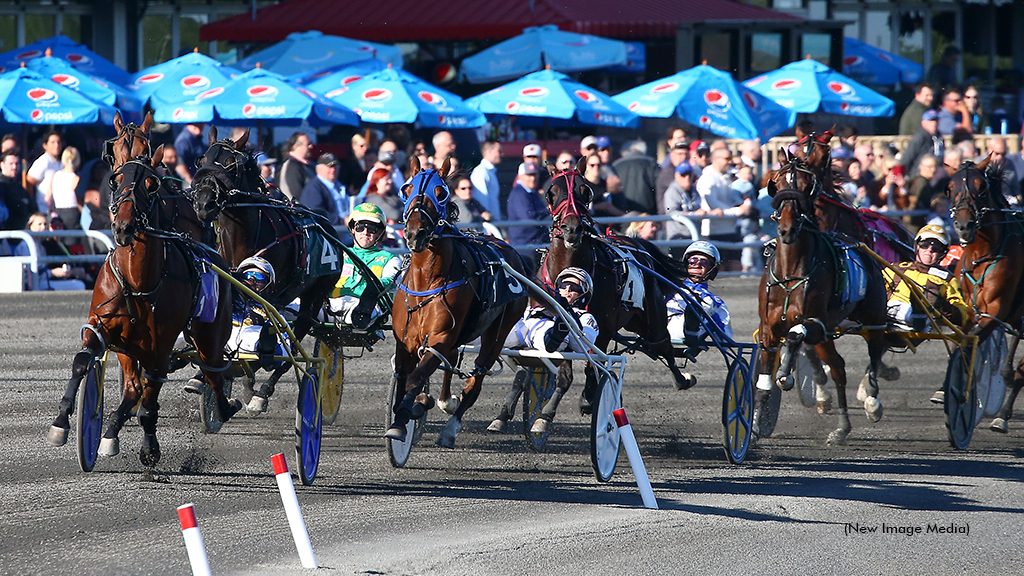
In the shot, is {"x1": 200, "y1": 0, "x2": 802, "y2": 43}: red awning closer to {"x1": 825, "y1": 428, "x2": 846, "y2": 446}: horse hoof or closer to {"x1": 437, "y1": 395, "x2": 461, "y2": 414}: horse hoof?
{"x1": 825, "y1": 428, "x2": 846, "y2": 446}: horse hoof

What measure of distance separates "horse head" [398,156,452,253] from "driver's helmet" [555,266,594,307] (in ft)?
3.40

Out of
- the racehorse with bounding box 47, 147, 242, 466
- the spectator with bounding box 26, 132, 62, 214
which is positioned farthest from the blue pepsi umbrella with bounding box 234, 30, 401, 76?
the racehorse with bounding box 47, 147, 242, 466

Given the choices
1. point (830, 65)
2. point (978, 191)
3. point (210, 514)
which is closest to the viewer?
point (210, 514)

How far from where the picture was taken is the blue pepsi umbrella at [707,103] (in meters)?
18.3

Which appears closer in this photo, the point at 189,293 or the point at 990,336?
the point at 189,293

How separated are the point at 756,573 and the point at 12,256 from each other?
416 inches

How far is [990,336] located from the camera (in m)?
10.1

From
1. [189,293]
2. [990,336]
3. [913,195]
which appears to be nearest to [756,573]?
[189,293]

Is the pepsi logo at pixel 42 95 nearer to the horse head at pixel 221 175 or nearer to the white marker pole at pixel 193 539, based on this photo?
the horse head at pixel 221 175

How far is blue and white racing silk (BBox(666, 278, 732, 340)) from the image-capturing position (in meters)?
9.20

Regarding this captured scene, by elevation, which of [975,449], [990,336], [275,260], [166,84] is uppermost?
[166,84]

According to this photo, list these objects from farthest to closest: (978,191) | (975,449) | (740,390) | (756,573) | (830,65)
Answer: (830,65) → (978,191) → (975,449) → (740,390) → (756,573)

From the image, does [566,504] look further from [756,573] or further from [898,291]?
[898,291]

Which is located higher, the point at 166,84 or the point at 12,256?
the point at 166,84
